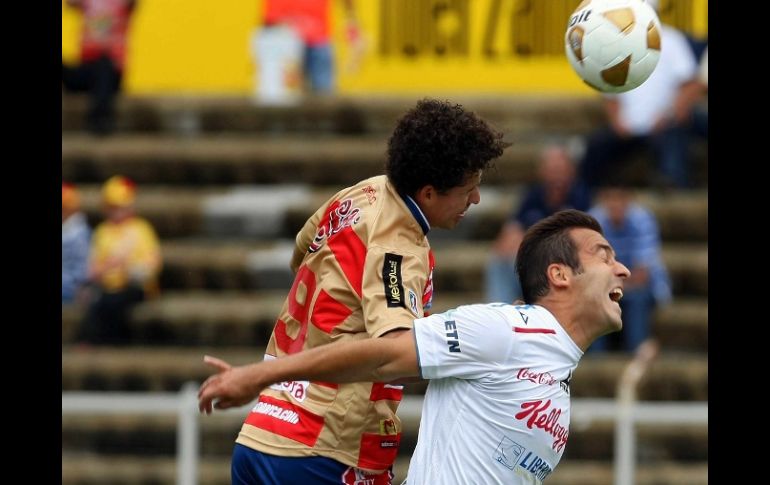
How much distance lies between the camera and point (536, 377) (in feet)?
14.6

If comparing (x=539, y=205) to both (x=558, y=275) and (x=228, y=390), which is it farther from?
(x=228, y=390)

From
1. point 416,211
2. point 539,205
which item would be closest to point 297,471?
point 416,211

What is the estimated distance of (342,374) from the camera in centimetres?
411

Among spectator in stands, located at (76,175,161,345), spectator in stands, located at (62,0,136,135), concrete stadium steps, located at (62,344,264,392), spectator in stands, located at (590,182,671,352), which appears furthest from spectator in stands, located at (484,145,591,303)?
spectator in stands, located at (62,0,136,135)

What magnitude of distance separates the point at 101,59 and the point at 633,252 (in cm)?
578

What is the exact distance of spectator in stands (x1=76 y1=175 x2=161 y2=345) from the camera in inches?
432

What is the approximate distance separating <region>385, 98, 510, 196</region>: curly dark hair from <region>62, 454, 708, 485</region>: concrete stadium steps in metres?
5.04

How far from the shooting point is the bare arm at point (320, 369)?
3.97 metres

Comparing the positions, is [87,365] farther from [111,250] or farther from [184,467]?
[184,467]

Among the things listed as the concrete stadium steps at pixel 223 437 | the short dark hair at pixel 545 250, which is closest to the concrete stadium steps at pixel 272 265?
the concrete stadium steps at pixel 223 437
